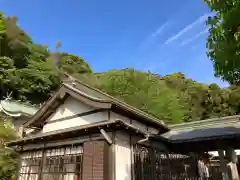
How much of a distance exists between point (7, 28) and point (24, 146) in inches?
936

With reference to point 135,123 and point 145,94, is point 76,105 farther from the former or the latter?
point 145,94

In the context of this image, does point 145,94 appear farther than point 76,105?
Yes

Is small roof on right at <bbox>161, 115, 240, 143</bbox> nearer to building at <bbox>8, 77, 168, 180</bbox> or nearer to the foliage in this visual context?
building at <bbox>8, 77, 168, 180</bbox>

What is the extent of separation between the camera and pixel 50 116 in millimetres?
11688

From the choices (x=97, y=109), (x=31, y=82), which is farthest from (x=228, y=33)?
(x=31, y=82)

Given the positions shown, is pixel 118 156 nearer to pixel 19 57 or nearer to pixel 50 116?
pixel 50 116

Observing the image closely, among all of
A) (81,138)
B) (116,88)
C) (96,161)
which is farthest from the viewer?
(116,88)

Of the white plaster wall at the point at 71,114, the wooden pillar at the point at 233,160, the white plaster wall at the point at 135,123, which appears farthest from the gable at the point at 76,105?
the wooden pillar at the point at 233,160

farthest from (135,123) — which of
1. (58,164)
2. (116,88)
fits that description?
(116,88)

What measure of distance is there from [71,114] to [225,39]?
7283mm

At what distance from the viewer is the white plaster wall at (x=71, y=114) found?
9594 millimetres

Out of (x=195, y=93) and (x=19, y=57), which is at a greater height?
(x=19, y=57)

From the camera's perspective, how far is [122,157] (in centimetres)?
841

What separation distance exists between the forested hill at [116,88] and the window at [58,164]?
59.4 feet
